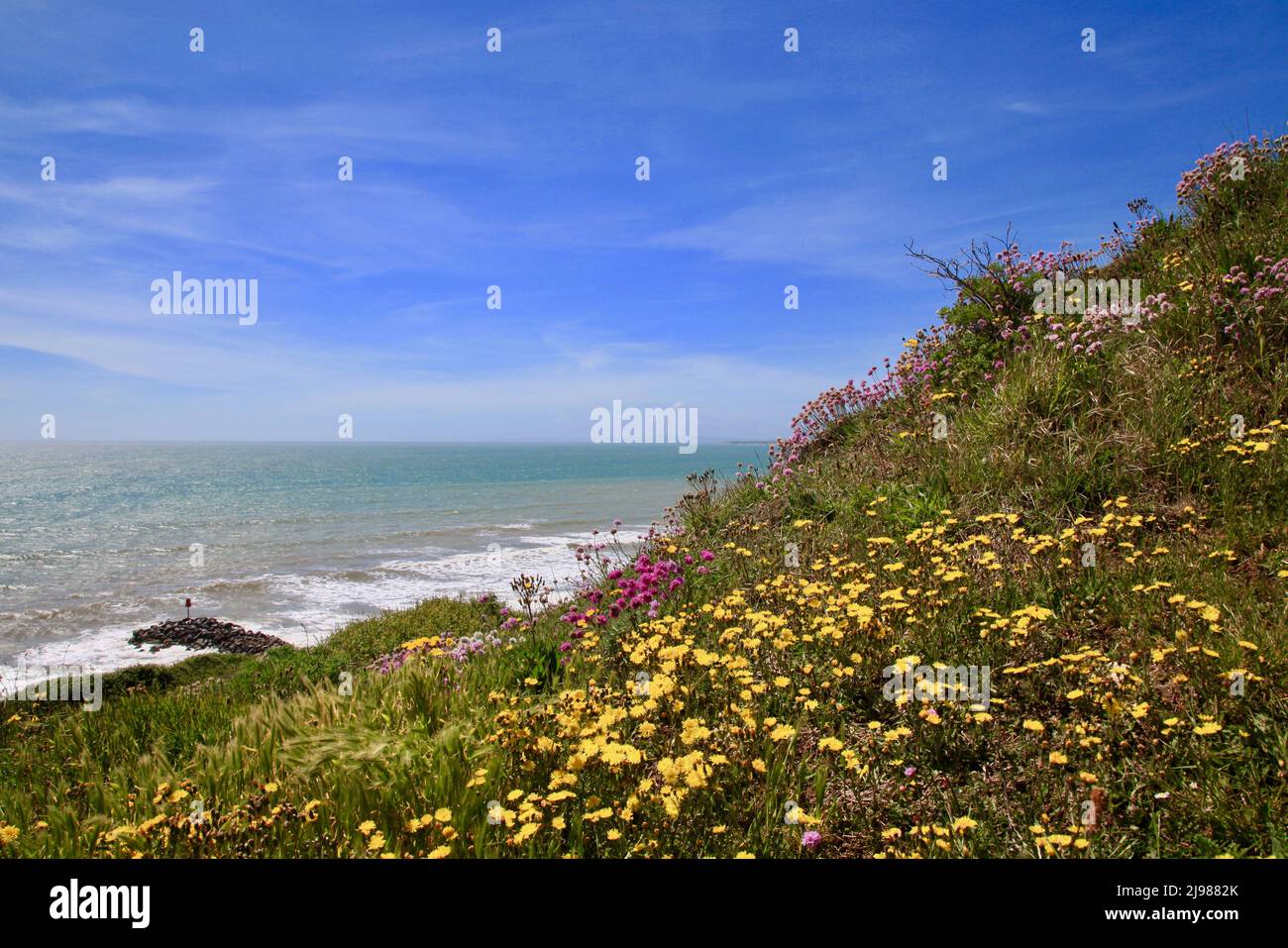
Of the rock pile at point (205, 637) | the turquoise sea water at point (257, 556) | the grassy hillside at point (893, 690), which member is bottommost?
the rock pile at point (205, 637)

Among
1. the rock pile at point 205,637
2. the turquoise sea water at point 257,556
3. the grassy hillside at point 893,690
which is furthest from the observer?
the turquoise sea water at point 257,556

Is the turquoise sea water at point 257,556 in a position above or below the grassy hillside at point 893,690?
below

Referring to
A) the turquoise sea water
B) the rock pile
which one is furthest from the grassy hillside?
the rock pile

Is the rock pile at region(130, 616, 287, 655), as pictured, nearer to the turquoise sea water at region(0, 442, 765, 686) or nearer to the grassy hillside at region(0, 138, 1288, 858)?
the turquoise sea water at region(0, 442, 765, 686)

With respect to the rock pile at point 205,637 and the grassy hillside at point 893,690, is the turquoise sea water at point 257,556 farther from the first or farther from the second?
the grassy hillside at point 893,690

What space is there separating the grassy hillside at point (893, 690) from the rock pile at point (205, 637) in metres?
6.23

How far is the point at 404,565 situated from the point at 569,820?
23014 millimetres

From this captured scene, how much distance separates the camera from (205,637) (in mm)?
15781

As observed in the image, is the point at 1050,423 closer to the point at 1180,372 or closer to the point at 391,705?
the point at 1180,372

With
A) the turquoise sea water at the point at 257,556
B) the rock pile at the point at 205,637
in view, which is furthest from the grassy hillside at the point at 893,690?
the rock pile at the point at 205,637

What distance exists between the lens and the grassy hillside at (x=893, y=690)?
310cm

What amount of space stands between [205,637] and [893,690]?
664 inches

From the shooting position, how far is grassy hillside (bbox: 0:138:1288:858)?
10.2ft

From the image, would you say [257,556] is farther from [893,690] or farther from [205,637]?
[893,690]
